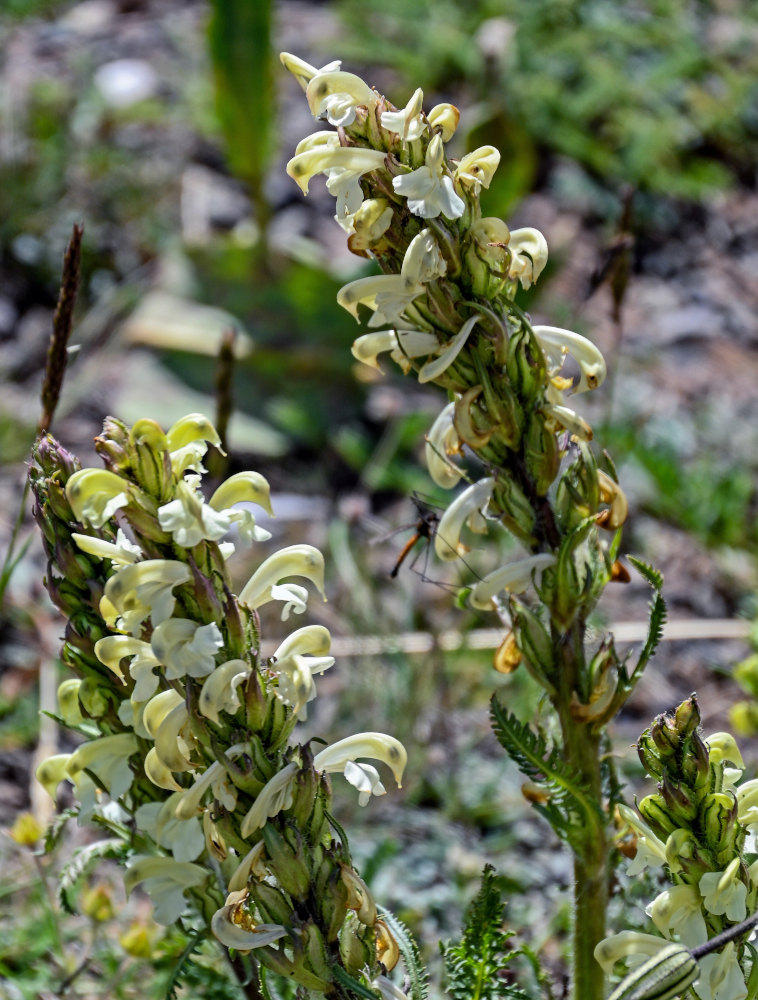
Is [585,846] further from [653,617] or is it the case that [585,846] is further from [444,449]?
[444,449]

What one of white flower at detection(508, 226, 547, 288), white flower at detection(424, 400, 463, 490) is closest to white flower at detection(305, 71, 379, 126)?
white flower at detection(508, 226, 547, 288)

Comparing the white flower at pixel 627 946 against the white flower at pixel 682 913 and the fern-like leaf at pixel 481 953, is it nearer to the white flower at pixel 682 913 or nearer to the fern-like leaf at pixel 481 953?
the white flower at pixel 682 913

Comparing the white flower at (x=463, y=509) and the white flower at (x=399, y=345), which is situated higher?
the white flower at (x=399, y=345)

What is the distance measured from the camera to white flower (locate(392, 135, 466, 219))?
107 centimetres

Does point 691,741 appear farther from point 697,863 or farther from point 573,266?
point 573,266

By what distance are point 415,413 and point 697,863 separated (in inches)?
107

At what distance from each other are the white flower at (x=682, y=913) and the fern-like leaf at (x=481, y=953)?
22cm

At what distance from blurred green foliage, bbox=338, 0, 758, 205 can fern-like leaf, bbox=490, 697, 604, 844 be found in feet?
12.1

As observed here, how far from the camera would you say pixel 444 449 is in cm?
132

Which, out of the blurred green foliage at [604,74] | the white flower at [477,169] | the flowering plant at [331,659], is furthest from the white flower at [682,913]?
the blurred green foliage at [604,74]

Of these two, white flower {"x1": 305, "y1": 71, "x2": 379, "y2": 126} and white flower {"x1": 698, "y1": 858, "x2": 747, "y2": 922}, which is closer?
white flower {"x1": 698, "y1": 858, "x2": 747, "y2": 922}

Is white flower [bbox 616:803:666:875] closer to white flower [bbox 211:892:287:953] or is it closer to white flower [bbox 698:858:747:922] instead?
white flower [bbox 698:858:747:922]

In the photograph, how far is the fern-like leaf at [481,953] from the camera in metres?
1.25

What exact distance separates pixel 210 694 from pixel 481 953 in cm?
52
